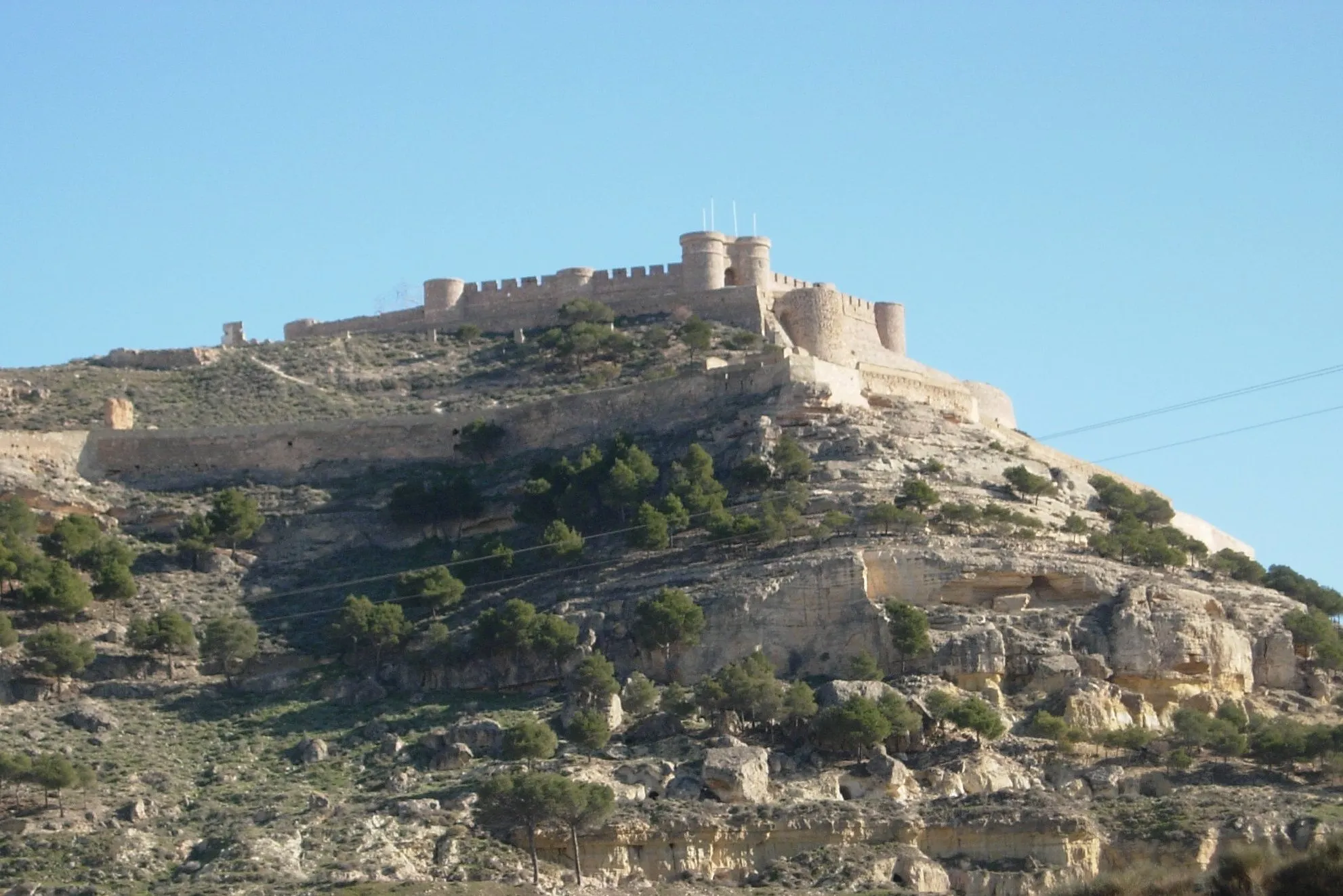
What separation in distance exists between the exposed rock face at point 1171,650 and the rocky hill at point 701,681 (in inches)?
3.0

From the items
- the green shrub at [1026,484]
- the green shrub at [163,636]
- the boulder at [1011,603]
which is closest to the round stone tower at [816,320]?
the green shrub at [1026,484]

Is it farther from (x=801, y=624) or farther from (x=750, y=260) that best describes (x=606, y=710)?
(x=750, y=260)

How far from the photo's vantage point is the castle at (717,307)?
79.4 meters

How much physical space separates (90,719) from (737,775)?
13.3 meters

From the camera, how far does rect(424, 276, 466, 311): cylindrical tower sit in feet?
275

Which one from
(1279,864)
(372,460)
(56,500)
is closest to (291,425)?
(372,460)

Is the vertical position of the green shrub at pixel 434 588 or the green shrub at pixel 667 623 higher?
the green shrub at pixel 434 588

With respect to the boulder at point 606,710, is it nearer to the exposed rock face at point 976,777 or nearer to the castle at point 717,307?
the exposed rock face at point 976,777

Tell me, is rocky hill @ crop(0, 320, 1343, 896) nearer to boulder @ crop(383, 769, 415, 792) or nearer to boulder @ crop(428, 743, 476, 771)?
boulder @ crop(428, 743, 476, 771)

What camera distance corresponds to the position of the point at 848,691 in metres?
55.3

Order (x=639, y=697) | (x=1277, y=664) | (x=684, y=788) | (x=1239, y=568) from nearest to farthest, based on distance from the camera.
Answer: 1. (x=684, y=788)
2. (x=639, y=697)
3. (x=1277, y=664)
4. (x=1239, y=568)

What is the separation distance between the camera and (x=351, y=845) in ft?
167

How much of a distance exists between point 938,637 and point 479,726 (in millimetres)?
9229

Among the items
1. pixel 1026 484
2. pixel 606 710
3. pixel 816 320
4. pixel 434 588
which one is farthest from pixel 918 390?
pixel 606 710
